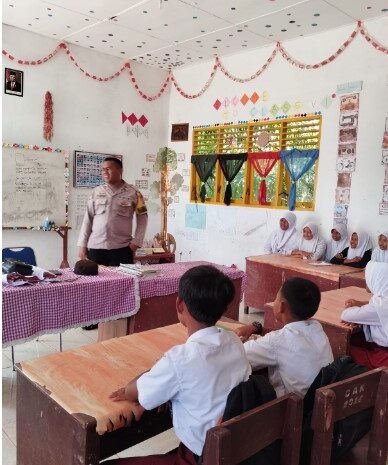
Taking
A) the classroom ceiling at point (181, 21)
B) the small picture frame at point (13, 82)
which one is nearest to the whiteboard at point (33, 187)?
the small picture frame at point (13, 82)

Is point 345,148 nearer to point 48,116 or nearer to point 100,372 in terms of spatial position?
point 48,116

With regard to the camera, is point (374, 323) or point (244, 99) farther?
point (244, 99)

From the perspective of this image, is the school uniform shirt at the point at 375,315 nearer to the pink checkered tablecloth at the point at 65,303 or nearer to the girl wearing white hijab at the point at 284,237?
the pink checkered tablecloth at the point at 65,303

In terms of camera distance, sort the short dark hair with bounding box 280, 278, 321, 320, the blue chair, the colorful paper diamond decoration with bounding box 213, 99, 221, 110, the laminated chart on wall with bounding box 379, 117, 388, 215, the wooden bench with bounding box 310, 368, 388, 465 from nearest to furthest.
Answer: the wooden bench with bounding box 310, 368, 388, 465, the short dark hair with bounding box 280, 278, 321, 320, the blue chair, the laminated chart on wall with bounding box 379, 117, 388, 215, the colorful paper diamond decoration with bounding box 213, 99, 221, 110

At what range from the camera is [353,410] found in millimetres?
1326

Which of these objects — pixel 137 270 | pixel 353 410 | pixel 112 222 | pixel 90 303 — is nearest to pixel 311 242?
pixel 112 222

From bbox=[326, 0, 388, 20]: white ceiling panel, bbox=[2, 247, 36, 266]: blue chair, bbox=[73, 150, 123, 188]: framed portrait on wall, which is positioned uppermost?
bbox=[326, 0, 388, 20]: white ceiling panel

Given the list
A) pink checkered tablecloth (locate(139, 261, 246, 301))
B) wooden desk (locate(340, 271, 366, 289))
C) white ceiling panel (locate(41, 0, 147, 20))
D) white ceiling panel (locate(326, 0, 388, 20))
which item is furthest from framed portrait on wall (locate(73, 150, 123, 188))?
wooden desk (locate(340, 271, 366, 289))

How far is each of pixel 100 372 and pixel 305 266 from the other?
11.3 feet

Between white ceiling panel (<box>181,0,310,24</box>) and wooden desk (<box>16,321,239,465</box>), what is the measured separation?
12.4 feet

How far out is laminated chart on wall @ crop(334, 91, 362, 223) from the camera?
16.3 feet

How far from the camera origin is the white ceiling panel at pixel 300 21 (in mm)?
4504

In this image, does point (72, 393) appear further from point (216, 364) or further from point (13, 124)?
point (13, 124)

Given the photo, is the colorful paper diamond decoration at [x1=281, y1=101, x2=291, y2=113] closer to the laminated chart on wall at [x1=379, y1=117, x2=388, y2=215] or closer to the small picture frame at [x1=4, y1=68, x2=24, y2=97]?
the laminated chart on wall at [x1=379, y1=117, x2=388, y2=215]
